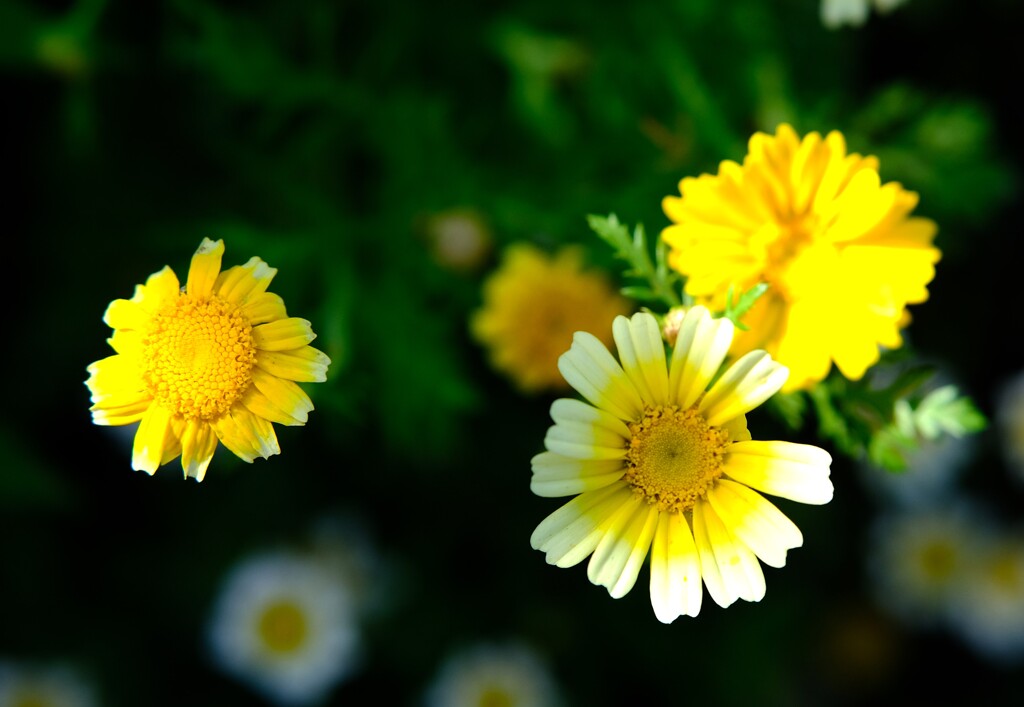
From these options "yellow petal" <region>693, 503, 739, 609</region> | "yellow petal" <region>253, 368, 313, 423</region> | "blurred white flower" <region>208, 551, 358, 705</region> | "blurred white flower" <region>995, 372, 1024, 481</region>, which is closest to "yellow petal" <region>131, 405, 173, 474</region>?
"yellow petal" <region>253, 368, 313, 423</region>

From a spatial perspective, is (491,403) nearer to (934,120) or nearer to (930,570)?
(934,120)

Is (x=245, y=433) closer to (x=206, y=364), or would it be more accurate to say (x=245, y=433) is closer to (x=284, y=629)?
(x=206, y=364)

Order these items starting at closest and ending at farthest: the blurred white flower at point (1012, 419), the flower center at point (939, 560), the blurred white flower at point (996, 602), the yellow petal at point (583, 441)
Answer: the yellow petal at point (583, 441), the blurred white flower at point (1012, 419), the blurred white flower at point (996, 602), the flower center at point (939, 560)

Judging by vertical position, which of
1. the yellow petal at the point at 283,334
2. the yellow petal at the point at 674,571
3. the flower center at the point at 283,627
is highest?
the flower center at the point at 283,627

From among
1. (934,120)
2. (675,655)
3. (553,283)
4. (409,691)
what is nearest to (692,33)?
(934,120)

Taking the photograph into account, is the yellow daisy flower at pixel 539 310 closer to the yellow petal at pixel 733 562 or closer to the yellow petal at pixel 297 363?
the yellow petal at pixel 733 562

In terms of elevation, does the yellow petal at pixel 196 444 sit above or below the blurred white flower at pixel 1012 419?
below

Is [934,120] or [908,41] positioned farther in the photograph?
[908,41]

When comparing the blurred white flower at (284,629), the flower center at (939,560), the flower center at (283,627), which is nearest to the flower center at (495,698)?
the blurred white flower at (284,629)
